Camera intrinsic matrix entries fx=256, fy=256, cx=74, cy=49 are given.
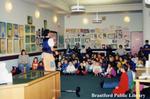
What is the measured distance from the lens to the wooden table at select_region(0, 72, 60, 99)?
3.73 m

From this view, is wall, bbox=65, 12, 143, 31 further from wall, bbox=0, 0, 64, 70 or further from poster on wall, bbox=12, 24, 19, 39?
poster on wall, bbox=12, 24, 19, 39

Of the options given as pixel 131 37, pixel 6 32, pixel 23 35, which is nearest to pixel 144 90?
pixel 6 32

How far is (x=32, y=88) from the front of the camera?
4.09 meters

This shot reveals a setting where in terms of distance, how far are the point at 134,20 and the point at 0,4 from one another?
28.7 feet

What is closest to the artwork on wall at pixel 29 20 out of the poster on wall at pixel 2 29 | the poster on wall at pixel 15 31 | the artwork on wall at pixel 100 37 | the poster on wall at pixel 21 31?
the poster on wall at pixel 21 31

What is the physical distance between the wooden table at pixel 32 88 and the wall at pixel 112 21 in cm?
1012

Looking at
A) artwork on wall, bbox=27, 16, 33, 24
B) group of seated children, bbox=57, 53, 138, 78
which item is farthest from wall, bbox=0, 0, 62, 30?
group of seated children, bbox=57, 53, 138, 78

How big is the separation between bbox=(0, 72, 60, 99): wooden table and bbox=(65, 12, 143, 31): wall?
1012 centimetres

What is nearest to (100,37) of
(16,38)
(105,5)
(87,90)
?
(105,5)

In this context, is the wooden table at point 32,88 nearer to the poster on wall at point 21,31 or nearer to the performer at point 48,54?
the performer at point 48,54

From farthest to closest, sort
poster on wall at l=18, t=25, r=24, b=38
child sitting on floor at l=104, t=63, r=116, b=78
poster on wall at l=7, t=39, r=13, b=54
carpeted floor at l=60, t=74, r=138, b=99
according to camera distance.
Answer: poster on wall at l=18, t=25, r=24, b=38
child sitting on floor at l=104, t=63, r=116, b=78
poster on wall at l=7, t=39, r=13, b=54
carpeted floor at l=60, t=74, r=138, b=99

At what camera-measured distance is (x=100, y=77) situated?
9.15 metres

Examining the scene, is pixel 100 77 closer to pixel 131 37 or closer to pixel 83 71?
pixel 83 71

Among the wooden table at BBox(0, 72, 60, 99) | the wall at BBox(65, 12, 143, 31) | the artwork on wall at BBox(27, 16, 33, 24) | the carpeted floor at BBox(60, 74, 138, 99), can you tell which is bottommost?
the carpeted floor at BBox(60, 74, 138, 99)
